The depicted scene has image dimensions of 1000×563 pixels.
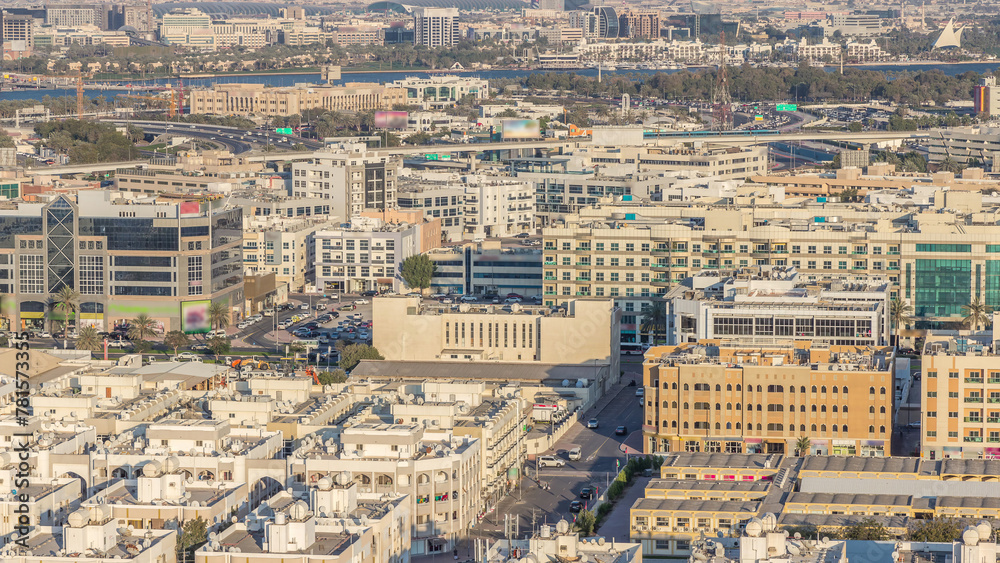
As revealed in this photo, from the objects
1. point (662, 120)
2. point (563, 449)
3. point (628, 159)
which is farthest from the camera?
point (662, 120)

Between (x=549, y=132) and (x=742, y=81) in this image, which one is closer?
(x=549, y=132)

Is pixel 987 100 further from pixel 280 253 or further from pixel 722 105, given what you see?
pixel 280 253

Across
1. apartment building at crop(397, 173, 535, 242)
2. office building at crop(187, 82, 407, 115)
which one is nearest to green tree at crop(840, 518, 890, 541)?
apartment building at crop(397, 173, 535, 242)

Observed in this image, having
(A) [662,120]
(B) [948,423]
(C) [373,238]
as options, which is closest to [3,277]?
(C) [373,238]

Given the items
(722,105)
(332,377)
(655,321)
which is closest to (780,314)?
(655,321)

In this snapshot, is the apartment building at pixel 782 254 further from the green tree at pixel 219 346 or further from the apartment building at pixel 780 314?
the green tree at pixel 219 346

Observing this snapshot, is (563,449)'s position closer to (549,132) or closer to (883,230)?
(883,230)
